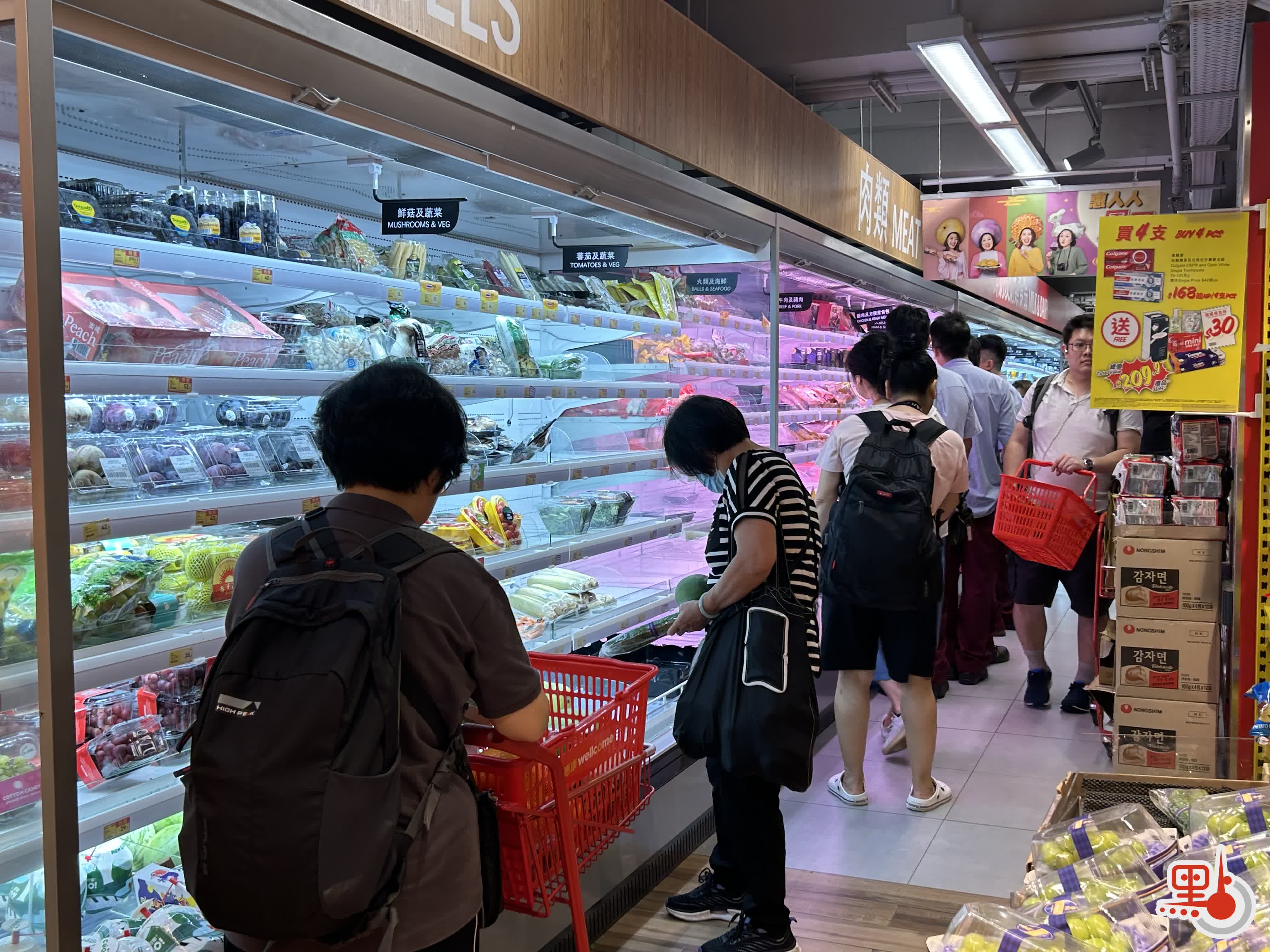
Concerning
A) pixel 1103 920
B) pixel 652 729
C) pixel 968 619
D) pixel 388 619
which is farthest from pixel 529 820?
pixel 968 619

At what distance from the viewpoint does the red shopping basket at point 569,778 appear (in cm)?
219

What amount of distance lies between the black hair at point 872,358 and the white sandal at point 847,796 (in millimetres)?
1622

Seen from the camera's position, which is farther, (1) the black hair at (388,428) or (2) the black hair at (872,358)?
(2) the black hair at (872,358)

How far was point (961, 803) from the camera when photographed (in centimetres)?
456

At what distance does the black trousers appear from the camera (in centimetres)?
316

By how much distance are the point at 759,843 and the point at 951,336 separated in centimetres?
406

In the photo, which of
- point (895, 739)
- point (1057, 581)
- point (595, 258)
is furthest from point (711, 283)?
point (1057, 581)

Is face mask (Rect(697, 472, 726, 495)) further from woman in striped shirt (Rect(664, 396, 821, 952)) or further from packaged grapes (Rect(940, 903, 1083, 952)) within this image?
packaged grapes (Rect(940, 903, 1083, 952))

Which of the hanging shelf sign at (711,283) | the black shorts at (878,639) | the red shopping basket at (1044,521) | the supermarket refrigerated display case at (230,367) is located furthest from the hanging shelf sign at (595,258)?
the red shopping basket at (1044,521)

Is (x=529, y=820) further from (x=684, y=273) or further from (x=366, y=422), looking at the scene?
(x=684, y=273)

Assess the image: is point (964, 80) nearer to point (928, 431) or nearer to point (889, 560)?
point (928, 431)

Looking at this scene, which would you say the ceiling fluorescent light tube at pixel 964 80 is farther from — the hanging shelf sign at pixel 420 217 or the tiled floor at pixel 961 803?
the tiled floor at pixel 961 803

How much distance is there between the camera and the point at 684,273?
17.0 ft

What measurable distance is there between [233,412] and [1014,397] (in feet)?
16.2
